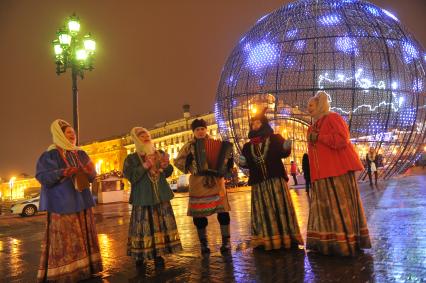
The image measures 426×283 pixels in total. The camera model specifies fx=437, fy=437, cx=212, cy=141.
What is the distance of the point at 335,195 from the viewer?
491 centimetres

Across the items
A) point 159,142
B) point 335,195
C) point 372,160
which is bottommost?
point 335,195

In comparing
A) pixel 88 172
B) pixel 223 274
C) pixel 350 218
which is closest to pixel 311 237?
pixel 350 218

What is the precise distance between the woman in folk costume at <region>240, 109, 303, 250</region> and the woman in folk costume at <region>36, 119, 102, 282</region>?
1.95 meters

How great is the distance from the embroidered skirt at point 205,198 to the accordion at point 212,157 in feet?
0.38

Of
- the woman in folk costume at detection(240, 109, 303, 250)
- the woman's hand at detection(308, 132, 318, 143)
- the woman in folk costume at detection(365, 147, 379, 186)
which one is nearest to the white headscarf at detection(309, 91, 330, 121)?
the woman's hand at detection(308, 132, 318, 143)

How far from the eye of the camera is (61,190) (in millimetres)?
4805

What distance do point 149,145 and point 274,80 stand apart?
10918 millimetres

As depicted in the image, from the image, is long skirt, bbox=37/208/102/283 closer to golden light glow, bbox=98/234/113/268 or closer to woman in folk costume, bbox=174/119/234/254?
golden light glow, bbox=98/234/113/268

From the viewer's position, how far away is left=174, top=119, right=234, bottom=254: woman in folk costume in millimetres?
5547

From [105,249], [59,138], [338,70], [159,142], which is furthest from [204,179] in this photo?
[159,142]

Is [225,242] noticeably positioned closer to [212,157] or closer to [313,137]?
[212,157]

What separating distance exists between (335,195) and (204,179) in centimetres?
163

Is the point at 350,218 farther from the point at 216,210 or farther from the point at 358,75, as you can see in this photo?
the point at 358,75

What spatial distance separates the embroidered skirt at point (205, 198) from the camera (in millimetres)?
5520
